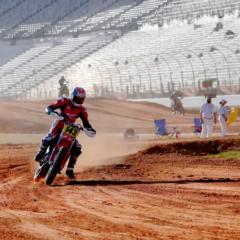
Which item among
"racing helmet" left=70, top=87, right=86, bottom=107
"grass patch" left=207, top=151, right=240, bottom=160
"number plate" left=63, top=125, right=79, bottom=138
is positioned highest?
"racing helmet" left=70, top=87, right=86, bottom=107

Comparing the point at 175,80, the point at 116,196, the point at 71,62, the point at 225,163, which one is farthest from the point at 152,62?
the point at 116,196

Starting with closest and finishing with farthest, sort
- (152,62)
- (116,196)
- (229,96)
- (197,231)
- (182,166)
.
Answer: (197,231), (116,196), (182,166), (229,96), (152,62)

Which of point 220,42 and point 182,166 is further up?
point 220,42

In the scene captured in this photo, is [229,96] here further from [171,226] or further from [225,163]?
[171,226]

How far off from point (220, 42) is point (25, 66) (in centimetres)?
2517

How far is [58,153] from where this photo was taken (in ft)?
42.1

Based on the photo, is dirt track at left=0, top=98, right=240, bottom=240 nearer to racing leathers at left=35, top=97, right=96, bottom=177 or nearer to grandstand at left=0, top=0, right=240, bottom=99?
racing leathers at left=35, top=97, right=96, bottom=177

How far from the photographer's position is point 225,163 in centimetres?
1628

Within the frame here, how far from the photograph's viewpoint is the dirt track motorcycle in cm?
1263

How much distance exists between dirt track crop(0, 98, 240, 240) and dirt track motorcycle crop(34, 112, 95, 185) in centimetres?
30

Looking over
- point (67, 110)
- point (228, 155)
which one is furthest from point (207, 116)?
point (67, 110)

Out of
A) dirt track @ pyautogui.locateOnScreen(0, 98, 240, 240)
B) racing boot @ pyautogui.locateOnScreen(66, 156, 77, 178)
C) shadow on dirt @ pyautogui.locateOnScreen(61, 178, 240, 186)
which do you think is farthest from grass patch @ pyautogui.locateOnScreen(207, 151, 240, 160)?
racing boot @ pyautogui.locateOnScreen(66, 156, 77, 178)

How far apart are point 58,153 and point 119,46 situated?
57110 mm

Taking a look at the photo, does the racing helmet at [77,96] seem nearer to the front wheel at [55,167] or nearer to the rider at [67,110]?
the rider at [67,110]
